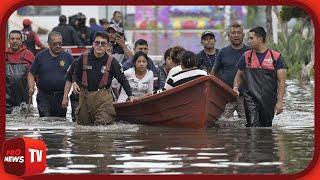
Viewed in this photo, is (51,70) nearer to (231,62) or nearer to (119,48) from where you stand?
(119,48)

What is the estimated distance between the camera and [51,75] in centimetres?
1570

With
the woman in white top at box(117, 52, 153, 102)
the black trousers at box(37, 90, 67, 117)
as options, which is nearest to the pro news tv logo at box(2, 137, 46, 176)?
the woman in white top at box(117, 52, 153, 102)

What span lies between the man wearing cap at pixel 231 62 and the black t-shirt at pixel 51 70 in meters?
2.18

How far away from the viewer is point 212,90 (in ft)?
46.4

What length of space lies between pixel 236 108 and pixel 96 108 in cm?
209

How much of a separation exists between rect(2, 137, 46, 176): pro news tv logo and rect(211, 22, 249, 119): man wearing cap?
7.74 metres

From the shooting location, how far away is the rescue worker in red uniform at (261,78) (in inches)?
527

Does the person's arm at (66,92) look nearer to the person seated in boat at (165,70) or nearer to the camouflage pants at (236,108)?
the person seated in boat at (165,70)

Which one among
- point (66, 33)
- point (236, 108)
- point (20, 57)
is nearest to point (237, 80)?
point (236, 108)

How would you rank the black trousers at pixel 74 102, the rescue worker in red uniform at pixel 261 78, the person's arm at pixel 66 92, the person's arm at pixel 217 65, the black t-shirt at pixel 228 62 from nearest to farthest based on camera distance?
the rescue worker in red uniform at pixel 261 78
the person's arm at pixel 66 92
the black t-shirt at pixel 228 62
the person's arm at pixel 217 65
the black trousers at pixel 74 102

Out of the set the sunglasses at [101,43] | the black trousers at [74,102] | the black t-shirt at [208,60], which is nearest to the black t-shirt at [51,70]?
the black trousers at [74,102]

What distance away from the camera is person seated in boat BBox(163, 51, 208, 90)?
46.1 feet
